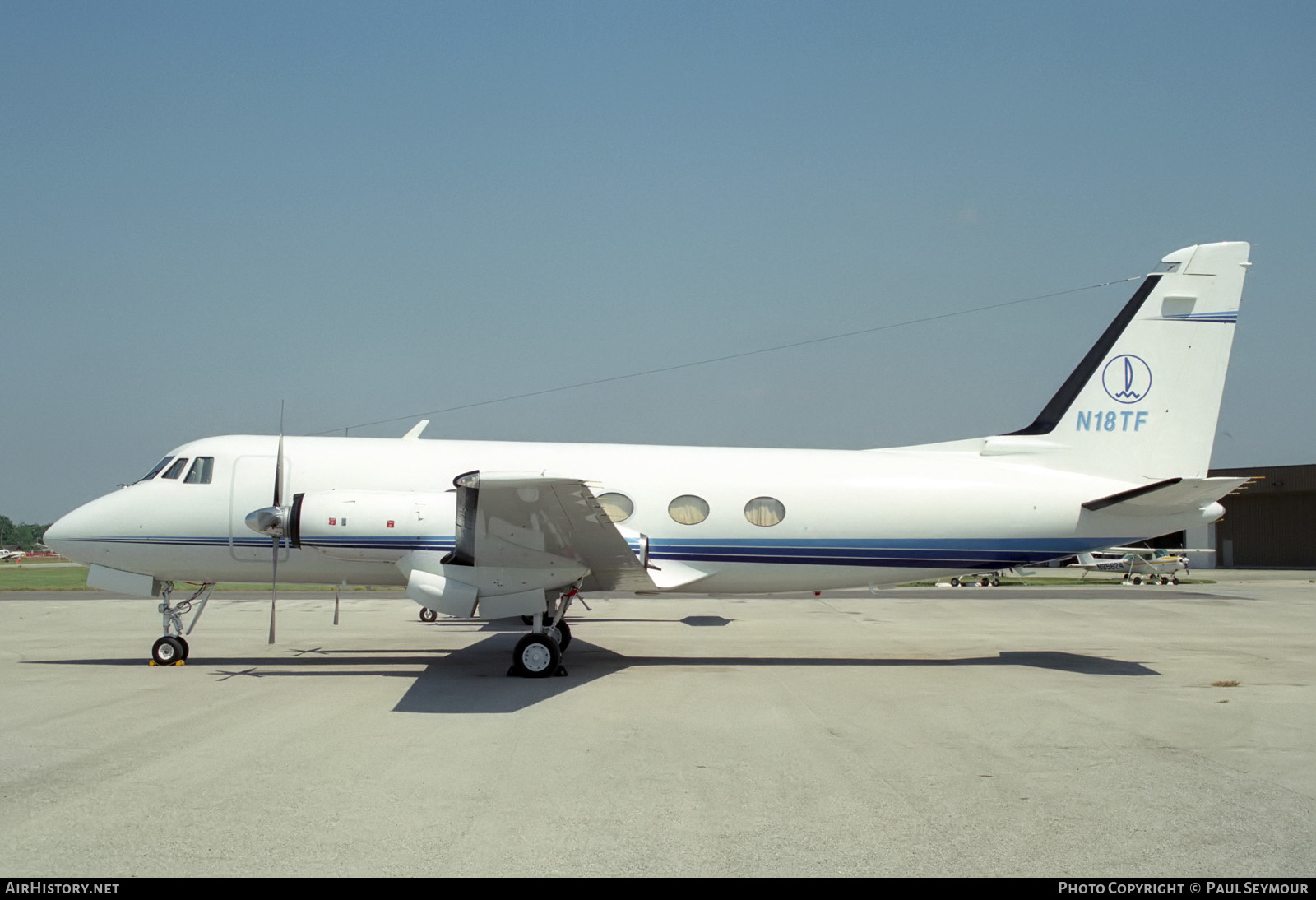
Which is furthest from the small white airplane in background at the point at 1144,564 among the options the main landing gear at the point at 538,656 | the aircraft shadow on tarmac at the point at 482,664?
the main landing gear at the point at 538,656

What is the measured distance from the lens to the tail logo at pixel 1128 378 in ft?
46.7

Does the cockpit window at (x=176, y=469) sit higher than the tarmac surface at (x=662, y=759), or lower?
higher

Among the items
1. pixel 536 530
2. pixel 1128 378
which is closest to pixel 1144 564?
pixel 1128 378

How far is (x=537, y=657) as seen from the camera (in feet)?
40.2

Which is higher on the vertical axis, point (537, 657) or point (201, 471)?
point (201, 471)

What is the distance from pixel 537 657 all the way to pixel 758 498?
3.97m

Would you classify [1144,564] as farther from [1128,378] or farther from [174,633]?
[174,633]

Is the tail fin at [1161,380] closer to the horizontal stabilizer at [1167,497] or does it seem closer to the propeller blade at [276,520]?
the horizontal stabilizer at [1167,497]

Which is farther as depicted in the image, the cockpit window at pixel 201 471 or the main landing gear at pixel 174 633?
the cockpit window at pixel 201 471

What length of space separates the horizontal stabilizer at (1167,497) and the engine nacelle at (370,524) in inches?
367

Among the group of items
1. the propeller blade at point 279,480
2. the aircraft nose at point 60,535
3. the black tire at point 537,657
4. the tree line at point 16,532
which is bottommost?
the tree line at point 16,532

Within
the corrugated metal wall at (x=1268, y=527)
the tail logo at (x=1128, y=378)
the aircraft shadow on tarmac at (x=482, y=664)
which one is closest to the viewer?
the aircraft shadow on tarmac at (x=482, y=664)

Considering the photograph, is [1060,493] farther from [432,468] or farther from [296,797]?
[296,797]

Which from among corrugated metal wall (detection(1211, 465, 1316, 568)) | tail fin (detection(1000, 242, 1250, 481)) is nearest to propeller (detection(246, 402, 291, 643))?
tail fin (detection(1000, 242, 1250, 481))
